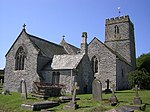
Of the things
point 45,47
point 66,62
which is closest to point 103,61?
point 66,62

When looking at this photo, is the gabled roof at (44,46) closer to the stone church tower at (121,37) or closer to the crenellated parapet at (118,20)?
the stone church tower at (121,37)

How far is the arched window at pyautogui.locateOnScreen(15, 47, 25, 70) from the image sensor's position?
32.1 meters

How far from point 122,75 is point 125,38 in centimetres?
923

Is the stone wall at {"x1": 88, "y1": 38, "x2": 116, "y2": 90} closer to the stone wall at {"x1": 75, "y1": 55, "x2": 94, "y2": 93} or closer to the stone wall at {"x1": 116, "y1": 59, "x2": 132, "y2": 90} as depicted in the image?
the stone wall at {"x1": 116, "y1": 59, "x2": 132, "y2": 90}

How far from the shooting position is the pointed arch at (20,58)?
105 feet

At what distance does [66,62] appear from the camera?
30.4 m

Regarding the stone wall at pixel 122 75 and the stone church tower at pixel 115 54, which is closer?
the stone church tower at pixel 115 54

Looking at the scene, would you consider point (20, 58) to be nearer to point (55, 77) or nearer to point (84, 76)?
point (55, 77)

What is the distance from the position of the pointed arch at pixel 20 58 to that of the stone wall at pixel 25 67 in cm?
49

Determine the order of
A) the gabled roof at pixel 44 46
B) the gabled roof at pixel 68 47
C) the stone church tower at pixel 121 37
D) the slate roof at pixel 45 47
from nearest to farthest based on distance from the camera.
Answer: the gabled roof at pixel 44 46 → the slate roof at pixel 45 47 → the gabled roof at pixel 68 47 → the stone church tower at pixel 121 37

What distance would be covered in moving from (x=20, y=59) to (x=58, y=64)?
19.9 feet

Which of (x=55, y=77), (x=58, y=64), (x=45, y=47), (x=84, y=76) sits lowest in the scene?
(x=55, y=77)

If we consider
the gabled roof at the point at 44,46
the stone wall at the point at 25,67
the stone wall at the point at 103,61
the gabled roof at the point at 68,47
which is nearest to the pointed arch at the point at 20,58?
the stone wall at the point at 25,67

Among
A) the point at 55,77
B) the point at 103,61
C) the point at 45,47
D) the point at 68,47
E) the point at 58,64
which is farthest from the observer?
the point at 68,47
